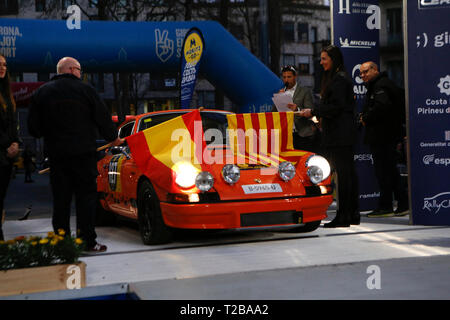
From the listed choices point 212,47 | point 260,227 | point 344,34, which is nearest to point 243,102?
point 212,47

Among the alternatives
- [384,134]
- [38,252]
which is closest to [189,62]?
[384,134]

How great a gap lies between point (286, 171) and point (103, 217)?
10.5 ft

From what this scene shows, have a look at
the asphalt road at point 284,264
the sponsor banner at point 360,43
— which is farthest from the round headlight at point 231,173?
the sponsor banner at point 360,43

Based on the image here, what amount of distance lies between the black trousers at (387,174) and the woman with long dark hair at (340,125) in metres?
1.29

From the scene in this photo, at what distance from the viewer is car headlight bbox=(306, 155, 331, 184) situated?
659cm

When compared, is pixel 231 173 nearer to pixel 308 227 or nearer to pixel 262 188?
pixel 262 188

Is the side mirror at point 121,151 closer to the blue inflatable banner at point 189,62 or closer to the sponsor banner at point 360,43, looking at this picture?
the sponsor banner at point 360,43

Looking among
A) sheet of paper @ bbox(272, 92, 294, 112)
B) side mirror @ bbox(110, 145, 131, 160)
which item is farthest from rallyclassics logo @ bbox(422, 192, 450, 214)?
side mirror @ bbox(110, 145, 131, 160)

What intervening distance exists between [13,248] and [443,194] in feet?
15.6

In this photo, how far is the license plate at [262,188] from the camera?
625 cm

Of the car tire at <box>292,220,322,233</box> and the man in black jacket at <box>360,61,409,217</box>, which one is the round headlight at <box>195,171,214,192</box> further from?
the man in black jacket at <box>360,61,409,217</box>

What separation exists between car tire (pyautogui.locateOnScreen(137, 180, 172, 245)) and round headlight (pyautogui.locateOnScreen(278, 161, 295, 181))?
1242mm
